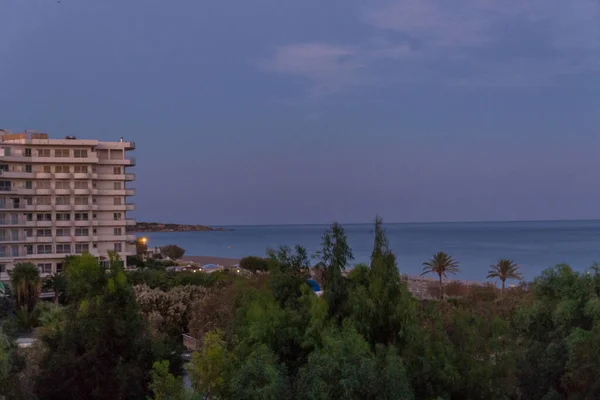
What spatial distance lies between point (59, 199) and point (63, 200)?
35 centimetres

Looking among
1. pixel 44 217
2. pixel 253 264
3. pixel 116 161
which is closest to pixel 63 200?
pixel 44 217

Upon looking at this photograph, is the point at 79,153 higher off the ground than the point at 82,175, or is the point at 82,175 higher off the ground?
the point at 79,153

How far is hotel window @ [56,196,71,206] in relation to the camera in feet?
206

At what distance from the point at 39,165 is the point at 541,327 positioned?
51.8 metres

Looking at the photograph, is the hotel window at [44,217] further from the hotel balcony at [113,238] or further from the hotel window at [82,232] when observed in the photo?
the hotel balcony at [113,238]

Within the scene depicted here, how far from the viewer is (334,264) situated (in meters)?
14.7

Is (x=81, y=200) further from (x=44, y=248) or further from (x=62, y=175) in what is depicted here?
(x=44, y=248)

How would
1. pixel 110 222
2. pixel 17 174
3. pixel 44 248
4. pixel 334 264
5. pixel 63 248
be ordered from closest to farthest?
pixel 334 264 < pixel 17 174 < pixel 44 248 < pixel 63 248 < pixel 110 222

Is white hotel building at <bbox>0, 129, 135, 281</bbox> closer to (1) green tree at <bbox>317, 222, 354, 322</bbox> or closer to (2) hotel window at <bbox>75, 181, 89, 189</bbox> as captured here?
(2) hotel window at <bbox>75, 181, 89, 189</bbox>

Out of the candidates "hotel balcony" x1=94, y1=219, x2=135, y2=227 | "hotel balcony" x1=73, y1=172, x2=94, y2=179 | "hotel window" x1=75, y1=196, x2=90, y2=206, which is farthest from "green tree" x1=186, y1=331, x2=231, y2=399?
"hotel balcony" x1=94, y1=219, x2=135, y2=227

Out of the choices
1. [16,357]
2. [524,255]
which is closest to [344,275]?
[16,357]

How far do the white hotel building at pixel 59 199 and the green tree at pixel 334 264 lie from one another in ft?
165

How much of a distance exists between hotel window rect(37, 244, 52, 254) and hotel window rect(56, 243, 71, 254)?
694 mm

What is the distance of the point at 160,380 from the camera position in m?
11.7
